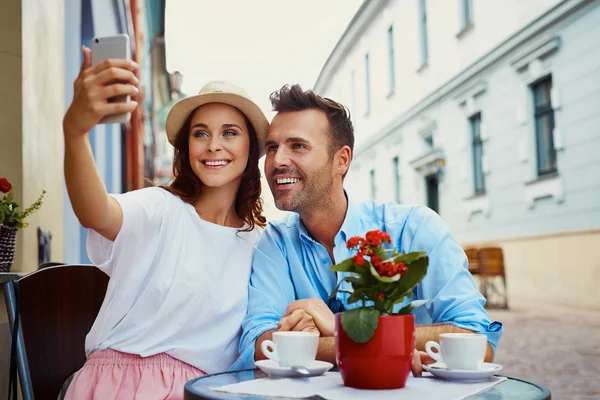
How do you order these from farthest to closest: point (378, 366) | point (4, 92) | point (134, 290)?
1. point (4, 92)
2. point (134, 290)
3. point (378, 366)

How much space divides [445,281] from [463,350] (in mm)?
637

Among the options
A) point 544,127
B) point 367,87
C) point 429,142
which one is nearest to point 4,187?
point 544,127

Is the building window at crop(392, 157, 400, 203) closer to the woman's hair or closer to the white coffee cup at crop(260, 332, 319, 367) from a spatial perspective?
the woman's hair

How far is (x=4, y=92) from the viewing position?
111 inches

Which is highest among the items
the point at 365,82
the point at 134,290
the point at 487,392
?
the point at 365,82

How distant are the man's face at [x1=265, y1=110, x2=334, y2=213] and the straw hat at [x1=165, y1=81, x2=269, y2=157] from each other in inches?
2.5

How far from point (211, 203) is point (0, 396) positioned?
995 mm

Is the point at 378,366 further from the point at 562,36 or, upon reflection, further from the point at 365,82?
the point at 365,82

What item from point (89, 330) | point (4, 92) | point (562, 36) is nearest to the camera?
point (89, 330)

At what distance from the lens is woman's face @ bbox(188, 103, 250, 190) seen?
7.71 feet

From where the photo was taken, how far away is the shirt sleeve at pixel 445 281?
213cm

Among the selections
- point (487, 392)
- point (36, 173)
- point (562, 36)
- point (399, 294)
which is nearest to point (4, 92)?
point (36, 173)

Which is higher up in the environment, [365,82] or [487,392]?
[365,82]

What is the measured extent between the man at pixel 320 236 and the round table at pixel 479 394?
396 mm
